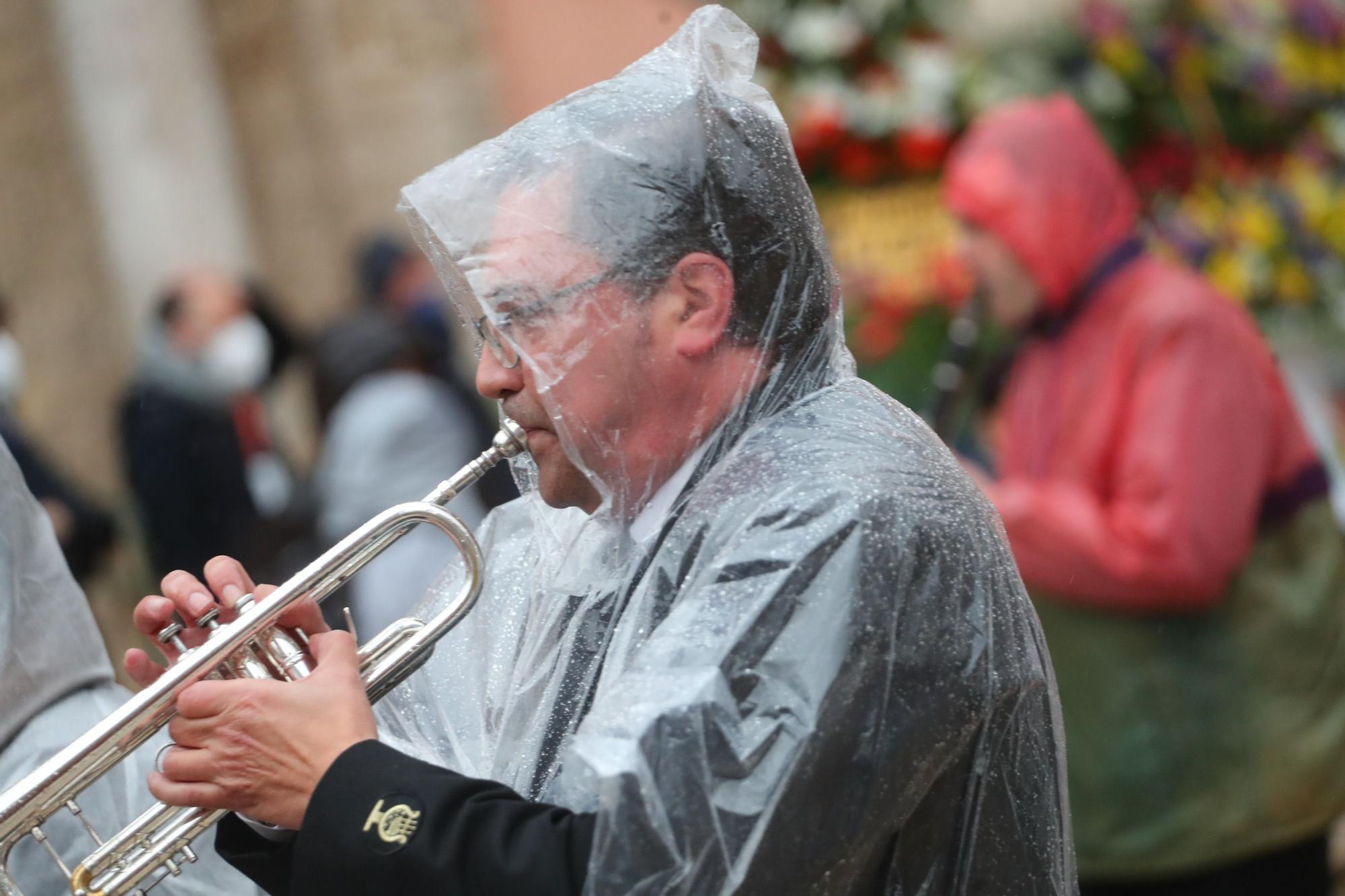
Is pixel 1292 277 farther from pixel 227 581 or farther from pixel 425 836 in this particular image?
pixel 425 836

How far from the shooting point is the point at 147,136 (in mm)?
6910

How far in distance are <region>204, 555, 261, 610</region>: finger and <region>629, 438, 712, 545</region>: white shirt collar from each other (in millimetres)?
439

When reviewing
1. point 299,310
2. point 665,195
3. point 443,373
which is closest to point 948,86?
point 443,373

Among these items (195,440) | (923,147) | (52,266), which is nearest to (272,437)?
(195,440)

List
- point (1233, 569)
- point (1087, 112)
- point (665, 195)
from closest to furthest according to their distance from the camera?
point (665, 195), point (1233, 569), point (1087, 112)

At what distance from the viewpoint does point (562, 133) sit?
63.2 inches

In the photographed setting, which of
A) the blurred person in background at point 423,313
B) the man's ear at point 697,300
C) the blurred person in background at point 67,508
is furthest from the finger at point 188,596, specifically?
the blurred person in background at point 67,508

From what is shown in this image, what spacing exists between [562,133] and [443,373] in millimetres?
2793

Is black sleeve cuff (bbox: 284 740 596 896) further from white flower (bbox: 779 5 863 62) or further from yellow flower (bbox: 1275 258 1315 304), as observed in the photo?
white flower (bbox: 779 5 863 62)

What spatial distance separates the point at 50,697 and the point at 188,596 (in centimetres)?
33

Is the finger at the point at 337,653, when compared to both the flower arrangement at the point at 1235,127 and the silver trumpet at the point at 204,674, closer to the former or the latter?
the silver trumpet at the point at 204,674

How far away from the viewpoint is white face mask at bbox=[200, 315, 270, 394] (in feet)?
18.1

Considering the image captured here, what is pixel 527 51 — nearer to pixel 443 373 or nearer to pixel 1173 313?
pixel 443 373

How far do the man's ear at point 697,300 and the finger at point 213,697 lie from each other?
1.74ft
